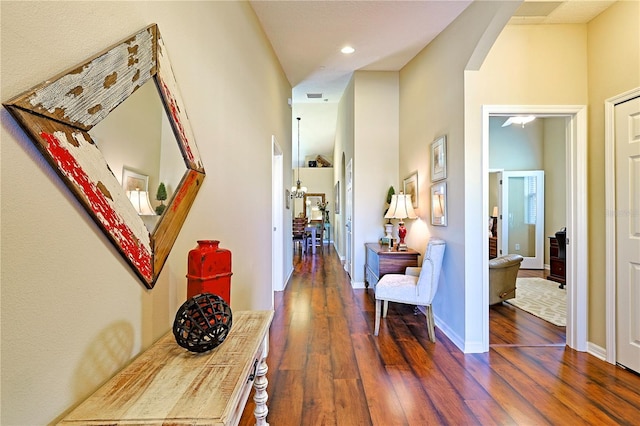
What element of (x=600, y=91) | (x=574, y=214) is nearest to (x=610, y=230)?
(x=574, y=214)

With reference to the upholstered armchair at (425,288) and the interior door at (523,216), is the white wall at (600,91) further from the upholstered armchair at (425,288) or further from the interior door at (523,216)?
the interior door at (523,216)

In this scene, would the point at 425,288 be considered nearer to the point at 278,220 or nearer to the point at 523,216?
the point at 278,220

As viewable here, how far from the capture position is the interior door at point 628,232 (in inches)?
86.1

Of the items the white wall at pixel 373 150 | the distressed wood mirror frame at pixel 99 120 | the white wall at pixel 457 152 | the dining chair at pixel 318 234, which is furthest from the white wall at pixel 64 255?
the dining chair at pixel 318 234

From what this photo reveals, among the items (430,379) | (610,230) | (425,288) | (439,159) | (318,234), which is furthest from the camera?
(318,234)

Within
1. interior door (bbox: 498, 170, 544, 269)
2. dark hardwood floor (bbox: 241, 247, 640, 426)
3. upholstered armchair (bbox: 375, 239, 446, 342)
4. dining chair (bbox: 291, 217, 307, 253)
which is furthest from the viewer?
dining chair (bbox: 291, 217, 307, 253)

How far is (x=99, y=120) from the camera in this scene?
84cm

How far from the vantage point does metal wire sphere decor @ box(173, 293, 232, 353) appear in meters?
0.92

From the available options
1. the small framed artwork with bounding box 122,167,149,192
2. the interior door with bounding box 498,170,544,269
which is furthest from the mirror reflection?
the interior door with bounding box 498,170,544,269

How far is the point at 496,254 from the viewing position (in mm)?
6664

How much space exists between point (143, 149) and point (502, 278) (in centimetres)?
414

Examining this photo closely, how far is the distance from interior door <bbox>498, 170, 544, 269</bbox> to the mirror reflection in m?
7.13

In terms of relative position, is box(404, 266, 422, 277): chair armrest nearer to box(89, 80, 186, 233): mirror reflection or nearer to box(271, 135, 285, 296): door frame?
box(271, 135, 285, 296): door frame

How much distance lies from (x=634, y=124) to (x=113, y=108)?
10.6 ft
